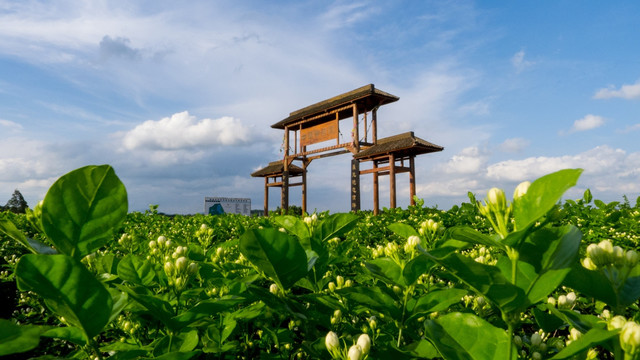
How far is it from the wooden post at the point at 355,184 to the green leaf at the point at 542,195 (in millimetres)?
17239

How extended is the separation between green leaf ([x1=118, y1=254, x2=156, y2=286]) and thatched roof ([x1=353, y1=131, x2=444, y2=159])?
14.7 meters

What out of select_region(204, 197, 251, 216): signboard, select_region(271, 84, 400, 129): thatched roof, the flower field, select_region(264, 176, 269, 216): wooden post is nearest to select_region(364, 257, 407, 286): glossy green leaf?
the flower field

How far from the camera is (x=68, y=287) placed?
82 centimetres

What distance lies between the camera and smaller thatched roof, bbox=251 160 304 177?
2264 centimetres

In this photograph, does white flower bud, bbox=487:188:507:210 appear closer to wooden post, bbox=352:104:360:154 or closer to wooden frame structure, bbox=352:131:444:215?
wooden frame structure, bbox=352:131:444:215

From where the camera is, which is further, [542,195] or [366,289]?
[366,289]

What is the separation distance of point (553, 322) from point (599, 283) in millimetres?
312

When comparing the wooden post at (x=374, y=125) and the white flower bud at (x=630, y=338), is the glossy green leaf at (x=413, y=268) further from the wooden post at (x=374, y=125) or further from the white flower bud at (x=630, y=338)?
the wooden post at (x=374, y=125)

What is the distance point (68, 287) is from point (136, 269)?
0.58m

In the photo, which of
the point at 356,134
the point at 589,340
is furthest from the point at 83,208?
the point at 356,134

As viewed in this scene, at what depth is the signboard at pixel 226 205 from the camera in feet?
107

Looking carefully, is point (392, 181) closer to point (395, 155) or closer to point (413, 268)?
point (395, 155)

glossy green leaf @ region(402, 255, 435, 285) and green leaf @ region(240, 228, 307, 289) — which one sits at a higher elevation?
green leaf @ region(240, 228, 307, 289)

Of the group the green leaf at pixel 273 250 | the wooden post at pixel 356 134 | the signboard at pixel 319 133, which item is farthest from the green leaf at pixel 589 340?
the signboard at pixel 319 133
